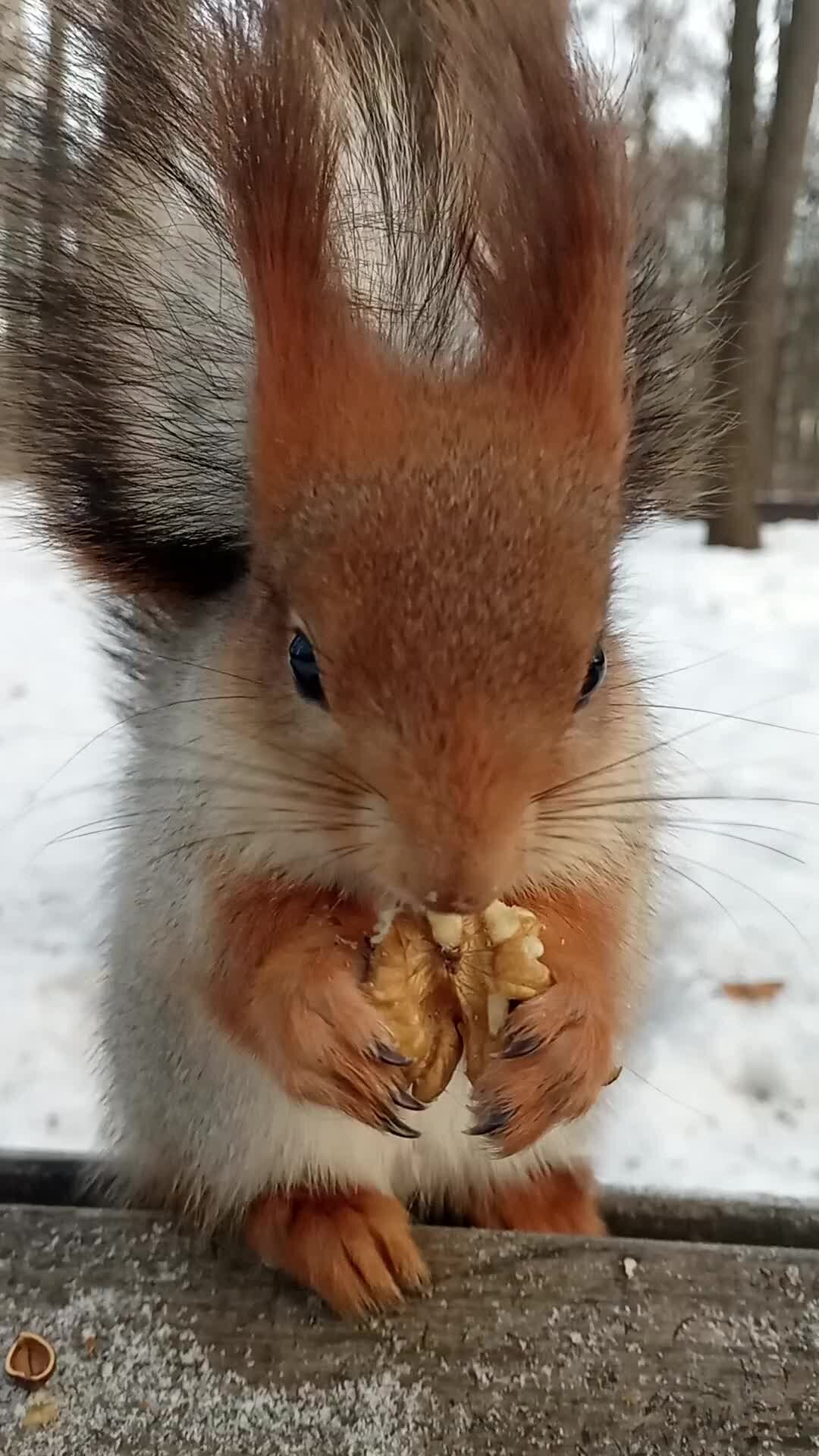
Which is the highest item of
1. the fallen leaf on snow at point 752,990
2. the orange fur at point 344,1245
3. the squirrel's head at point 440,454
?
the squirrel's head at point 440,454

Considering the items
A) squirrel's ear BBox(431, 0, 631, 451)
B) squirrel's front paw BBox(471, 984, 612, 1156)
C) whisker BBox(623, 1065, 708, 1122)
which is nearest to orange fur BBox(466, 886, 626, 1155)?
squirrel's front paw BBox(471, 984, 612, 1156)

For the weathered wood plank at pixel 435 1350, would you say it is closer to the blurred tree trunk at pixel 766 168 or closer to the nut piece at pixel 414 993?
the nut piece at pixel 414 993

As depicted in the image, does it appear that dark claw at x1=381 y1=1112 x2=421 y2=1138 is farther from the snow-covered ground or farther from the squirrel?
the snow-covered ground

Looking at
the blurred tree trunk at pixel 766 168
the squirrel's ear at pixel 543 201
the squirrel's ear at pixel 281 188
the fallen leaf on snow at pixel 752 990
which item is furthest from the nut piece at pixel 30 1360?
the blurred tree trunk at pixel 766 168

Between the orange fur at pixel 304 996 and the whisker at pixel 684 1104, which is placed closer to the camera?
the orange fur at pixel 304 996

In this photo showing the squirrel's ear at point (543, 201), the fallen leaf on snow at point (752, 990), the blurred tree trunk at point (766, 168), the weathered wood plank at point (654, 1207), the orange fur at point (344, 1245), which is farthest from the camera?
the blurred tree trunk at point (766, 168)

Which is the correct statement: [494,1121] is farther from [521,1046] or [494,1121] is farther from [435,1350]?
[435,1350]
